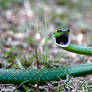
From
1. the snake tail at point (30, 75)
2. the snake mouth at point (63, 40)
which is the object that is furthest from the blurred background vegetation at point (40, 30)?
the snake mouth at point (63, 40)

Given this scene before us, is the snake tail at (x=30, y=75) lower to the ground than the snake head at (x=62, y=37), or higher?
lower

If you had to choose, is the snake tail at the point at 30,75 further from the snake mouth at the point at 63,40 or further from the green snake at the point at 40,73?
the snake mouth at the point at 63,40

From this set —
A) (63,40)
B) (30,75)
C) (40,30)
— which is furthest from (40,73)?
(40,30)

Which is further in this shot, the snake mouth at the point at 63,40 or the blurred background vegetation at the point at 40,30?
the blurred background vegetation at the point at 40,30

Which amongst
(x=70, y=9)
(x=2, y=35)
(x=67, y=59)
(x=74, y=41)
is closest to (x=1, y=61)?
(x=67, y=59)

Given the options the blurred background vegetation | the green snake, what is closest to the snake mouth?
the green snake

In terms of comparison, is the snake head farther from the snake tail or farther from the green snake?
the snake tail
